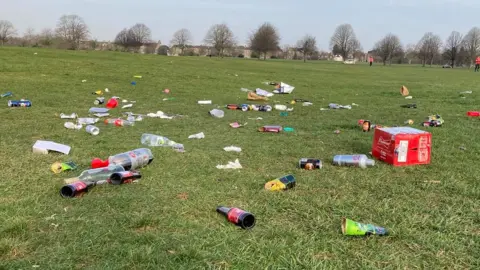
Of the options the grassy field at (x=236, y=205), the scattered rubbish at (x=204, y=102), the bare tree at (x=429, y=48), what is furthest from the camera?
the bare tree at (x=429, y=48)

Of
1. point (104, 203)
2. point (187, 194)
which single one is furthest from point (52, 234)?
point (187, 194)

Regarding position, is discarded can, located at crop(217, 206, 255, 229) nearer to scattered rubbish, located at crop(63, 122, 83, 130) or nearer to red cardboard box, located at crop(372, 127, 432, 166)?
red cardboard box, located at crop(372, 127, 432, 166)

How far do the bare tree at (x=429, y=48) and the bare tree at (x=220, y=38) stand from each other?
4903 centimetres

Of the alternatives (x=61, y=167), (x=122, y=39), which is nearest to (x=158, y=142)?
(x=61, y=167)

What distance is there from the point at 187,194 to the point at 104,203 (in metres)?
0.77

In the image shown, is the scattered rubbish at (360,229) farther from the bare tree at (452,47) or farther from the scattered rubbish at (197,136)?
the bare tree at (452,47)

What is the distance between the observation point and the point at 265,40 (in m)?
80.6

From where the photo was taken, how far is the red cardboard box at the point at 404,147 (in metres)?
4.91

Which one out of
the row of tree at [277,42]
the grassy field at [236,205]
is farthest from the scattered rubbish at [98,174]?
the row of tree at [277,42]

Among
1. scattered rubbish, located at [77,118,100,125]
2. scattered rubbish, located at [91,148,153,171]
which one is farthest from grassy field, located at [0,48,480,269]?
scattered rubbish, located at [77,118,100,125]

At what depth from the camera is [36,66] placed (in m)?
17.4

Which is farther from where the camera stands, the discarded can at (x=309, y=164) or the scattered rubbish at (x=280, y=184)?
the discarded can at (x=309, y=164)

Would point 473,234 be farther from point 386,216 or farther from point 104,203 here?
point 104,203

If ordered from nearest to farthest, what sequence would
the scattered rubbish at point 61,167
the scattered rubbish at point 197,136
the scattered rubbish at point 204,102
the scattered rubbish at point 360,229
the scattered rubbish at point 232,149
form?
1. the scattered rubbish at point 360,229
2. the scattered rubbish at point 61,167
3. the scattered rubbish at point 232,149
4. the scattered rubbish at point 197,136
5. the scattered rubbish at point 204,102
